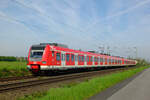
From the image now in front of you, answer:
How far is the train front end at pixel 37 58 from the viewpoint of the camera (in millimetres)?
15758

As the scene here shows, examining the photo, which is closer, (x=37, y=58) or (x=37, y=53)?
(x=37, y=58)

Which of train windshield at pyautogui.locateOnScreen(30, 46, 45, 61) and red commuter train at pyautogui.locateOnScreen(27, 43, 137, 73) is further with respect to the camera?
train windshield at pyautogui.locateOnScreen(30, 46, 45, 61)

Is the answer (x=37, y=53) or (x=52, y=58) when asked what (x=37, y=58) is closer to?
(x=37, y=53)

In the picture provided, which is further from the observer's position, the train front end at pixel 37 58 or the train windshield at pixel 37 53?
the train windshield at pixel 37 53

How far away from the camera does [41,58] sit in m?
15.8

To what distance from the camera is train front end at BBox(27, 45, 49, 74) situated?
1576 cm

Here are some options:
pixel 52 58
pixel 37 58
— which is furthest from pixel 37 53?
pixel 52 58

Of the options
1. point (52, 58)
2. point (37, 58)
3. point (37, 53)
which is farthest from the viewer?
point (52, 58)

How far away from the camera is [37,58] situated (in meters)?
16.0

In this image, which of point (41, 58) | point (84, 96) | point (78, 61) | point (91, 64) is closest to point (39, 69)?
point (41, 58)

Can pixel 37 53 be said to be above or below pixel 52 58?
above

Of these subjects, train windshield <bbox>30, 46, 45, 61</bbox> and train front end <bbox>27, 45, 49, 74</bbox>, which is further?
train windshield <bbox>30, 46, 45, 61</bbox>

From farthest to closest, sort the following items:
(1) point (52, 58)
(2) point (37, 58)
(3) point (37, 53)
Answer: (1) point (52, 58) < (3) point (37, 53) < (2) point (37, 58)

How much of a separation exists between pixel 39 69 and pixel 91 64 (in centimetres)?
1280
